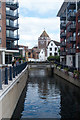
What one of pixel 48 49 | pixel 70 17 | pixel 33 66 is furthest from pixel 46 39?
pixel 70 17

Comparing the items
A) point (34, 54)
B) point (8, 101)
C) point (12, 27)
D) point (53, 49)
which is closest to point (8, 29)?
point (12, 27)

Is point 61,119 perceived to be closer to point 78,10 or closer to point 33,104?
point 33,104

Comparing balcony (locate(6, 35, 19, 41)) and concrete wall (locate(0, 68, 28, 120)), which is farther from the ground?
balcony (locate(6, 35, 19, 41))

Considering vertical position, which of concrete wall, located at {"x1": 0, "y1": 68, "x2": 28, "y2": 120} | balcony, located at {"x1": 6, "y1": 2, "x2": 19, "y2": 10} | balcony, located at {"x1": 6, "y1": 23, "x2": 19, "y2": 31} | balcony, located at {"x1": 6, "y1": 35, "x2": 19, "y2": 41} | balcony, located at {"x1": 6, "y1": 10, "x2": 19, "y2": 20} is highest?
balcony, located at {"x1": 6, "y1": 2, "x2": 19, "y2": 10}

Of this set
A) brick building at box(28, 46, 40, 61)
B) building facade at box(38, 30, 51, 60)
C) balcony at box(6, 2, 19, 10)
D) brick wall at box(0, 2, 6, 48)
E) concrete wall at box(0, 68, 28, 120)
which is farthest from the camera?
building facade at box(38, 30, 51, 60)

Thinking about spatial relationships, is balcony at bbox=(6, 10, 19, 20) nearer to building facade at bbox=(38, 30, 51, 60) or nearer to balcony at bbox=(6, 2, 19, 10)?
balcony at bbox=(6, 2, 19, 10)

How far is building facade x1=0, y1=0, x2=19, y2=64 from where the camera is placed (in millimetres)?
39250

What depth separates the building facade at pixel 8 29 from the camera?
39.2 m

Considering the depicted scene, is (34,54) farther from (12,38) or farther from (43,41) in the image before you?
(12,38)

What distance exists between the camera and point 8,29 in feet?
143

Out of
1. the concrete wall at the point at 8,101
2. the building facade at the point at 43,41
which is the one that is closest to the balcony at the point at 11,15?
the concrete wall at the point at 8,101

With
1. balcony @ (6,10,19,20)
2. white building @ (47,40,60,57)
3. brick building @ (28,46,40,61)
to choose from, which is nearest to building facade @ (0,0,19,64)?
balcony @ (6,10,19,20)

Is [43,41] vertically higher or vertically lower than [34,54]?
higher

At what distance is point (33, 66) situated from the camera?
152ft
